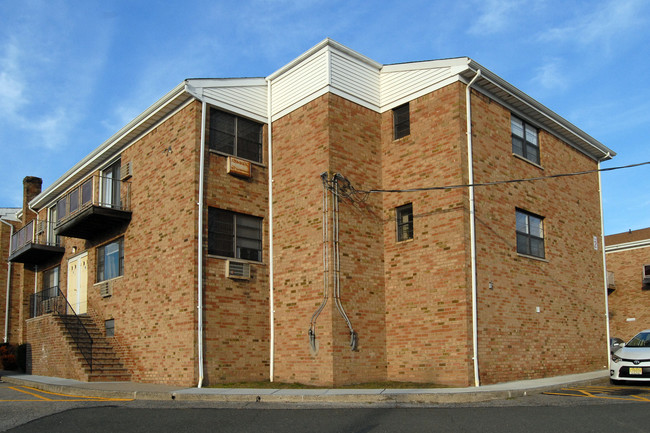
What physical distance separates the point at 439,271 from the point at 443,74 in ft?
16.2

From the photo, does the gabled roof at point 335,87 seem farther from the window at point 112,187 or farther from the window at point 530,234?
the window at point 530,234

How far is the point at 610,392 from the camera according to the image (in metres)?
13.2

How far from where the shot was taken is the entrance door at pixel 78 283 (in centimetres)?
2069

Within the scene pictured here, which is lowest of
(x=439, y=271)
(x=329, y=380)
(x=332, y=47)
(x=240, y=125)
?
(x=329, y=380)

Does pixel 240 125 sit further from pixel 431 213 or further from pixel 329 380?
pixel 329 380

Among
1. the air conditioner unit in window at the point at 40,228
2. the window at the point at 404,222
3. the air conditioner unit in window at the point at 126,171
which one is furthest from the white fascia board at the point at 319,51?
the air conditioner unit in window at the point at 40,228

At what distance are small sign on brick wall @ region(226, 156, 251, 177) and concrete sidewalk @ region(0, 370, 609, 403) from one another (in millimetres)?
5606

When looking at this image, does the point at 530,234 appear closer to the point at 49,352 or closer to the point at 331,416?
the point at 331,416

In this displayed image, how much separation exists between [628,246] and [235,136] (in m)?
22.9

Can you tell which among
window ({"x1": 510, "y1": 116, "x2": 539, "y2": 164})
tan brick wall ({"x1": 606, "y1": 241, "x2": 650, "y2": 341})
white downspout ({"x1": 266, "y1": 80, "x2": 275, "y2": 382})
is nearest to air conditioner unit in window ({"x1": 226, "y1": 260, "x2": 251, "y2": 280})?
white downspout ({"x1": 266, "y1": 80, "x2": 275, "y2": 382})

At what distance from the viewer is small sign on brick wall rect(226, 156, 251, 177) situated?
1636cm

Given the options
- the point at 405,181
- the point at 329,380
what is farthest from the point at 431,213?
the point at 329,380

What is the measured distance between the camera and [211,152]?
1628 centimetres

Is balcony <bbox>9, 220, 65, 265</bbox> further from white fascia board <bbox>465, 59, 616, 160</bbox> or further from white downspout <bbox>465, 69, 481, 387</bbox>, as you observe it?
white fascia board <bbox>465, 59, 616, 160</bbox>
